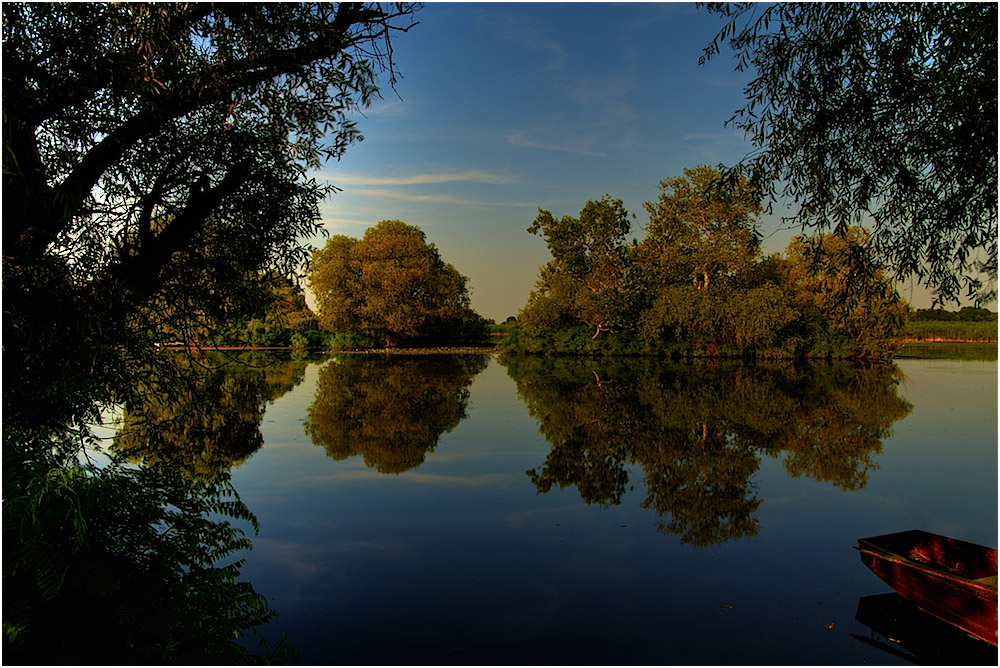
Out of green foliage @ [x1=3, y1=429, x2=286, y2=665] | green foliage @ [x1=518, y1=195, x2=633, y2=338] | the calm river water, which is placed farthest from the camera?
green foliage @ [x1=518, y1=195, x2=633, y2=338]

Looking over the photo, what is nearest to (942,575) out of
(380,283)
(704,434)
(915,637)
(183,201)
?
(915,637)

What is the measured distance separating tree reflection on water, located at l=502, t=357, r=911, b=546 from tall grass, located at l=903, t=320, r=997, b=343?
4298 cm

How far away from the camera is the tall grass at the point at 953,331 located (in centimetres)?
6350

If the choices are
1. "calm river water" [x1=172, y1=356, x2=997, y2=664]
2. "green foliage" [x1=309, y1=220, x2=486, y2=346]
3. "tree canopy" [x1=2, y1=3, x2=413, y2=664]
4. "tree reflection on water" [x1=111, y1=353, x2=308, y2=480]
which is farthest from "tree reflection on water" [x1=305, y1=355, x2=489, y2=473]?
"green foliage" [x1=309, y1=220, x2=486, y2=346]

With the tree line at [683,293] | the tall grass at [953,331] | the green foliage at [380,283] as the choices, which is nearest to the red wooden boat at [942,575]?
the tree line at [683,293]

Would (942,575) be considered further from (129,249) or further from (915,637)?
(129,249)

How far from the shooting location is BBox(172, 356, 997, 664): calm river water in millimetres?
5641

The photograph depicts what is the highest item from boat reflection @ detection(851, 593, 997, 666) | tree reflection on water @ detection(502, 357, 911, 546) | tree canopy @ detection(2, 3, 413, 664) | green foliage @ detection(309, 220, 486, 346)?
green foliage @ detection(309, 220, 486, 346)

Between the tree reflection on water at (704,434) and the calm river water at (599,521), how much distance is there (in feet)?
0.27

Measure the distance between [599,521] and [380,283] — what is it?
41827mm

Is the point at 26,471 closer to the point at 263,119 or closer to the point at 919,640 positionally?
the point at 263,119

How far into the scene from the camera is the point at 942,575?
555 cm

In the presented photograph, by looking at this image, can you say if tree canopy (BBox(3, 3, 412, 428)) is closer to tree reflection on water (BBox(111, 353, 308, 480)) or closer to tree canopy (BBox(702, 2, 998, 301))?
tree reflection on water (BBox(111, 353, 308, 480))

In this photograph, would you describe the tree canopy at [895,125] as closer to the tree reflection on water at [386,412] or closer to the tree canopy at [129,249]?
the tree canopy at [129,249]
